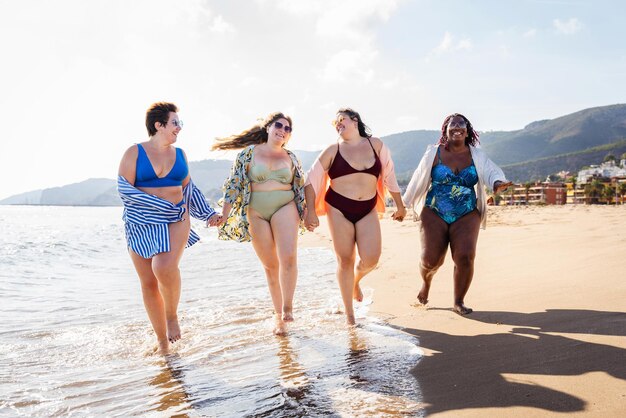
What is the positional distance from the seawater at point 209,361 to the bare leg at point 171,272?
0.24 m

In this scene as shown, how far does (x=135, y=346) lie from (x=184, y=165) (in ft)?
5.98

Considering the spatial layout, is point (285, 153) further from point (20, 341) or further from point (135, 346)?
point (20, 341)

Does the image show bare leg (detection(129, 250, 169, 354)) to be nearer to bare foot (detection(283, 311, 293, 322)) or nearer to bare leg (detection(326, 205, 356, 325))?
bare foot (detection(283, 311, 293, 322))

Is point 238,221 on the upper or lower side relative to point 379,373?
upper

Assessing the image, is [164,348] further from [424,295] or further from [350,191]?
[424,295]

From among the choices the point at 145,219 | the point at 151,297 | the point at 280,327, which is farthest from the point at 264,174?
the point at 151,297

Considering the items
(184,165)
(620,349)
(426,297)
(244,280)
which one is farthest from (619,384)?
(244,280)

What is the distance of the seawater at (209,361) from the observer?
117 inches

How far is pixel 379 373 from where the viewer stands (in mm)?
3305

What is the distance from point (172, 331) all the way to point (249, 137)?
7.95 ft

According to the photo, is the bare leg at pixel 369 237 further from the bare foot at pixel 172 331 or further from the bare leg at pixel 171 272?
the bare foot at pixel 172 331

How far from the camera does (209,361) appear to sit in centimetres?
403

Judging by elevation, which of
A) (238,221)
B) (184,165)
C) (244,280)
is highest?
(184,165)

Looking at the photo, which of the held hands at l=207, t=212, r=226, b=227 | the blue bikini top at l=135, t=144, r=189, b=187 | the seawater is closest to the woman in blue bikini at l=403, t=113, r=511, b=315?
the seawater
